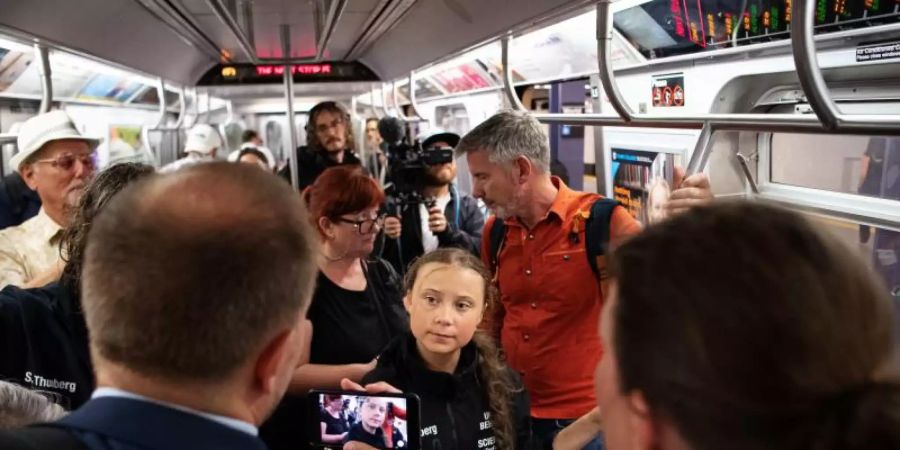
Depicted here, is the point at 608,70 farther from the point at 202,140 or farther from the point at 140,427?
the point at 202,140

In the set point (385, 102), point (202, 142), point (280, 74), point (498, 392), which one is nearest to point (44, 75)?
point (498, 392)

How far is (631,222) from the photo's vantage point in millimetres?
2492

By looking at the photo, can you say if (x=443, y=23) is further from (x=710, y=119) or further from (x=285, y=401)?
(x=285, y=401)

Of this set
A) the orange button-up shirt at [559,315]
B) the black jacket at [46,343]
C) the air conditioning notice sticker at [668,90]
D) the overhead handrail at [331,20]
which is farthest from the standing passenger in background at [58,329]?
the air conditioning notice sticker at [668,90]

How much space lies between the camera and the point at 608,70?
2.61 meters

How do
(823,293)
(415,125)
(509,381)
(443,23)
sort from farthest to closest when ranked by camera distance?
(415,125), (443,23), (509,381), (823,293)

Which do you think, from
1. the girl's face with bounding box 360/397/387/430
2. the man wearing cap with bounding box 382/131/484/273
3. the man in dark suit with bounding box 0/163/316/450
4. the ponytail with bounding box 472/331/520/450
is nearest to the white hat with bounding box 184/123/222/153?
the man wearing cap with bounding box 382/131/484/273

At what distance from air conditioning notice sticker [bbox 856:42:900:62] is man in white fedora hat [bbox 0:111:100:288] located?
2804mm

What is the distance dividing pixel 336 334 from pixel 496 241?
770 mm

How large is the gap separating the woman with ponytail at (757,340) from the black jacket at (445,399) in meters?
1.18

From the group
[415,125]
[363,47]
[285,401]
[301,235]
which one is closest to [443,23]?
[363,47]

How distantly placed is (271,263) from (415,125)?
9.35 m

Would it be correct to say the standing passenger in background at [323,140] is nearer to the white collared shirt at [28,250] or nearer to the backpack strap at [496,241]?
the backpack strap at [496,241]

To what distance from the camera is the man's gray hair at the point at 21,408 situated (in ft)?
4.04
